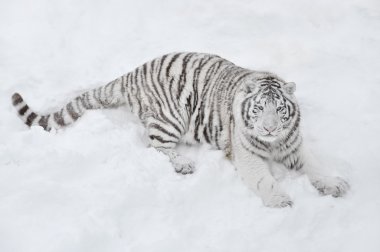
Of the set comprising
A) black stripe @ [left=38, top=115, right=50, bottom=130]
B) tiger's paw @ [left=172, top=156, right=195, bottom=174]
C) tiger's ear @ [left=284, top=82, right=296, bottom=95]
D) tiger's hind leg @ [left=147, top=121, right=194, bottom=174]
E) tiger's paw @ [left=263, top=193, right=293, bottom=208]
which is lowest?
tiger's paw @ [left=263, top=193, right=293, bottom=208]

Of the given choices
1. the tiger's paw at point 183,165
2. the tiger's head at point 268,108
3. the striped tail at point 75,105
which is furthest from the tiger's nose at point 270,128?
the striped tail at point 75,105

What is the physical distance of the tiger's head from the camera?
405 centimetres

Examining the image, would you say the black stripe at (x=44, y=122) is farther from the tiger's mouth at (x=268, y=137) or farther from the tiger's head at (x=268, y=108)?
the tiger's mouth at (x=268, y=137)

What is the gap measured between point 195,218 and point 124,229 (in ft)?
1.77

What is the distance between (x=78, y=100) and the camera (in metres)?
4.88

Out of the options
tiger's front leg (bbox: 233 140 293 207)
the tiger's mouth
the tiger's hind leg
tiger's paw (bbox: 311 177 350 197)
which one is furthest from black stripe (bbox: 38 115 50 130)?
tiger's paw (bbox: 311 177 350 197)

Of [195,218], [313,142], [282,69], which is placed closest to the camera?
[195,218]

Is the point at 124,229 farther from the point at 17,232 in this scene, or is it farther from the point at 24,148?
the point at 24,148

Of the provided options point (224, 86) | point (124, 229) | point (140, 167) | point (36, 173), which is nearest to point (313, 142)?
point (224, 86)

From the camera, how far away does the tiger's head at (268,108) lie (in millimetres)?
4051

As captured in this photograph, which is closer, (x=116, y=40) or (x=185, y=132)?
(x=185, y=132)

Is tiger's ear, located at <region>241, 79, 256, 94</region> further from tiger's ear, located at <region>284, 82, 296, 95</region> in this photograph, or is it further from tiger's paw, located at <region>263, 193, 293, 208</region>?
tiger's paw, located at <region>263, 193, 293, 208</region>

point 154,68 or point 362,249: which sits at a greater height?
point 154,68

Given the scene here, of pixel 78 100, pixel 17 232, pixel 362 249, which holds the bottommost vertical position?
pixel 362 249
